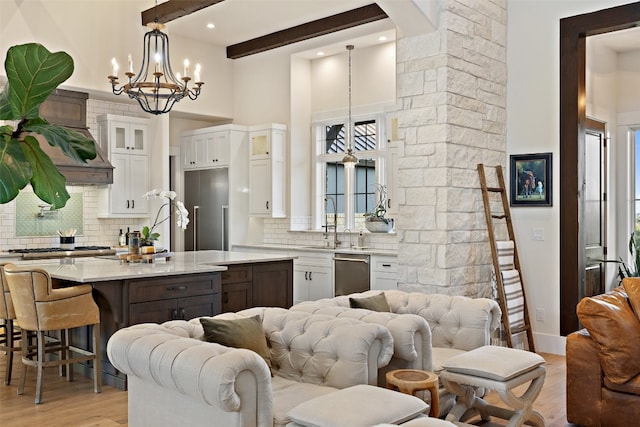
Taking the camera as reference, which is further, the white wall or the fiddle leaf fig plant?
the white wall

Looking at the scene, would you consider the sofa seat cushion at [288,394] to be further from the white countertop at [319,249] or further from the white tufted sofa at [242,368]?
the white countertop at [319,249]

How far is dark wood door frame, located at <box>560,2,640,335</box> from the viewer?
18.0ft

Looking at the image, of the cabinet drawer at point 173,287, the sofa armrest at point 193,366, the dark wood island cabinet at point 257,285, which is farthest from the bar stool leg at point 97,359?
the sofa armrest at point 193,366

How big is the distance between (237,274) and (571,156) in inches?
130

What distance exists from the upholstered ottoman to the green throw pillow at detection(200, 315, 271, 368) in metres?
1.01

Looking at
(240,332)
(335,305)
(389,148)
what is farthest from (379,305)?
(389,148)

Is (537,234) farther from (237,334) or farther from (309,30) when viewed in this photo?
(309,30)

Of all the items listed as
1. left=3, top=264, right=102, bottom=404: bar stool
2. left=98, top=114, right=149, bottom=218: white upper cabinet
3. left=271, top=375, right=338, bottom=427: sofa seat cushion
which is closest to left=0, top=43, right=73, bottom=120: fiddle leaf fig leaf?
left=271, top=375, right=338, bottom=427: sofa seat cushion

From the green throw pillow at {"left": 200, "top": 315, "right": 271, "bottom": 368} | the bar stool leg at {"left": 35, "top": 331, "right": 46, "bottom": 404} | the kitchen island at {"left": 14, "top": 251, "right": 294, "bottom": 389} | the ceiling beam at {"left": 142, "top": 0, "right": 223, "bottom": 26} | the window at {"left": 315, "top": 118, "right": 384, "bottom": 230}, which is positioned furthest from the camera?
the window at {"left": 315, "top": 118, "right": 384, "bottom": 230}

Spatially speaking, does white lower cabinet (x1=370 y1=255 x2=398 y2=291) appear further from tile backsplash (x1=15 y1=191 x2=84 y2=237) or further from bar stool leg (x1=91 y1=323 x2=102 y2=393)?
tile backsplash (x1=15 y1=191 x2=84 y2=237)

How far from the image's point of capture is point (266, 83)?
8945 mm

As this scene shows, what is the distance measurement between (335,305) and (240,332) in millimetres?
944

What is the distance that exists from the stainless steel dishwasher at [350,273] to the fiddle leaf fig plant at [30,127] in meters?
5.98

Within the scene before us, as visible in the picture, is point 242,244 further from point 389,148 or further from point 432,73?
point 432,73
